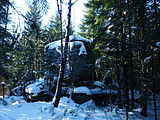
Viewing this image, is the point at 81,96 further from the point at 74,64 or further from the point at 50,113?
the point at 50,113

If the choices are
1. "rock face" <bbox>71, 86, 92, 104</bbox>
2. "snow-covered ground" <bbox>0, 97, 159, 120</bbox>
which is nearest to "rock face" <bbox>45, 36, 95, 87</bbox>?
"rock face" <bbox>71, 86, 92, 104</bbox>

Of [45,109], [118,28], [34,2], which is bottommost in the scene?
[45,109]

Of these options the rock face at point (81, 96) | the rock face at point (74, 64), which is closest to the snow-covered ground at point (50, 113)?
the rock face at point (81, 96)

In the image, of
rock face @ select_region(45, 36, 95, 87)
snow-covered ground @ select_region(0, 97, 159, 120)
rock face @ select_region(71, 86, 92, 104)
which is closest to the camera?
snow-covered ground @ select_region(0, 97, 159, 120)

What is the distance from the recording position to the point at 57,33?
1065 inches

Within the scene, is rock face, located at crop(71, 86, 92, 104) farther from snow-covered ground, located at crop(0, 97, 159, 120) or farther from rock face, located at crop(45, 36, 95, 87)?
rock face, located at crop(45, 36, 95, 87)

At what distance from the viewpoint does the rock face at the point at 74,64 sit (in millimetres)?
15688

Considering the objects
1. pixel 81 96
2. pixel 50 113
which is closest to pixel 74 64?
pixel 81 96

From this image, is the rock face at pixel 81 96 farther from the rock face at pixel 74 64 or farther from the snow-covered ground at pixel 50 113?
the rock face at pixel 74 64

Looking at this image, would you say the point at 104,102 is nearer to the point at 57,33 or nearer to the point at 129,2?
the point at 129,2

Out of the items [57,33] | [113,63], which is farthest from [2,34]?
[57,33]

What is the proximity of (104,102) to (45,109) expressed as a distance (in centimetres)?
801

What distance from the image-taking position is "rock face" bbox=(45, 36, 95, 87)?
1569 cm

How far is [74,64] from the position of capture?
627 inches
